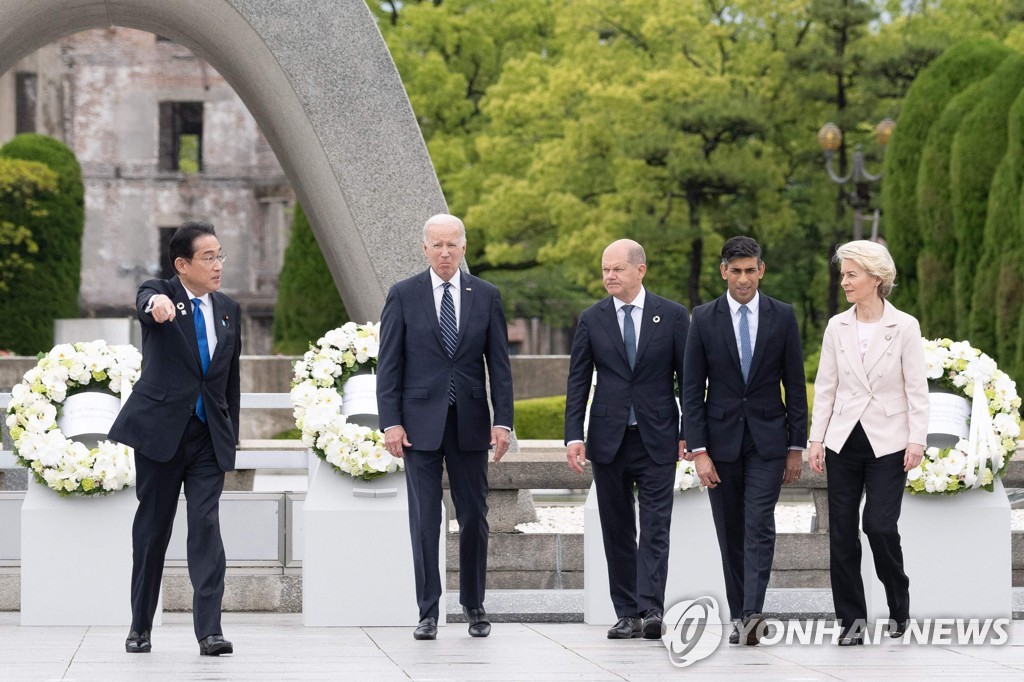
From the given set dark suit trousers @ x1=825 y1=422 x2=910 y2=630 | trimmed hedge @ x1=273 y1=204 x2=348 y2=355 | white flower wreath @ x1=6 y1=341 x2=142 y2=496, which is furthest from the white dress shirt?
trimmed hedge @ x1=273 y1=204 x2=348 y2=355

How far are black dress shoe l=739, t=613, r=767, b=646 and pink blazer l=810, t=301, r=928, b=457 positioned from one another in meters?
0.80

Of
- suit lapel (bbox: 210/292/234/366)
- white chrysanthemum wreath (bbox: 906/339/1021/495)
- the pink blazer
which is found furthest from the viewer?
white chrysanthemum wreath (bbox: 906/339/1021/495)

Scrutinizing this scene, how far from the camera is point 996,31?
34.9 meters

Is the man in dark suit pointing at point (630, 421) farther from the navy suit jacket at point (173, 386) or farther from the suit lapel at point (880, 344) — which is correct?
the navy suit jacket at point (173, 386)

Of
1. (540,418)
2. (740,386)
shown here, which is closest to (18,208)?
(540,418)

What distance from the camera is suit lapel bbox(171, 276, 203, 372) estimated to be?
6.45 metres

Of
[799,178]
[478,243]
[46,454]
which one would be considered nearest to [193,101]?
[478,243]

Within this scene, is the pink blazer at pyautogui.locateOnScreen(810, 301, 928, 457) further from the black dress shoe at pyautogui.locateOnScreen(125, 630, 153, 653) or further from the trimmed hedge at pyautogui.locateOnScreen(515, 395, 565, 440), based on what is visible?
the trimmed hedge at pyautogui.locateOnScreen(515, 395, 565, 440)

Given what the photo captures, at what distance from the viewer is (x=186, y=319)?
646 cm

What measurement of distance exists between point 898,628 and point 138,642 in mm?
3277

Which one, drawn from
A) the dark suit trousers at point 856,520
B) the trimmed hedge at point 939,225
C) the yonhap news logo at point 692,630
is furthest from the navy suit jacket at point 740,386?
the trimmed hedge at point 939,225

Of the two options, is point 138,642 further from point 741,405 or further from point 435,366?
point 741,405

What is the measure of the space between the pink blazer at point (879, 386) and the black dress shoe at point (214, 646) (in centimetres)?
258

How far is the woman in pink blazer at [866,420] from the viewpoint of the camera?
663 centimetres
